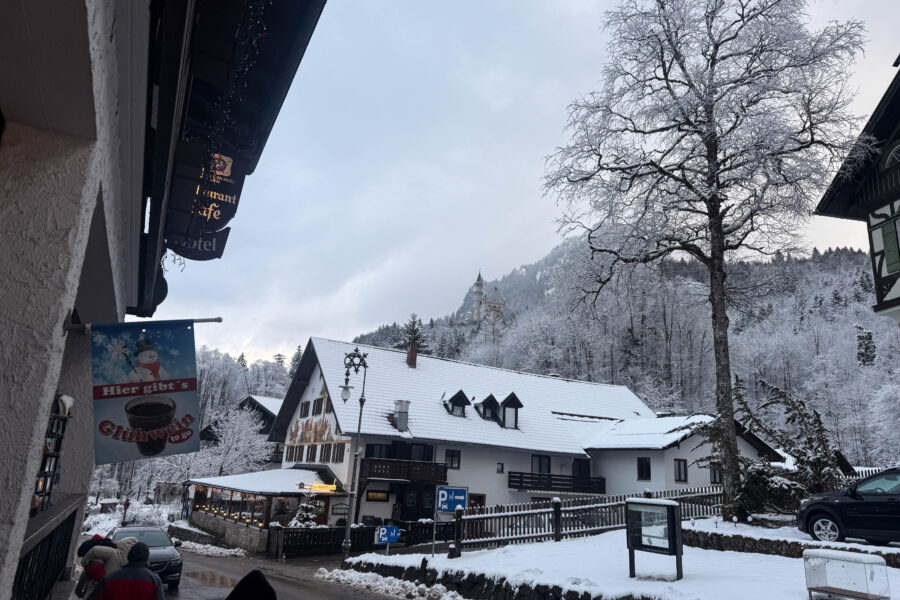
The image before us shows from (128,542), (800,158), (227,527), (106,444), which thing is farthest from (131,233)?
(227,527)

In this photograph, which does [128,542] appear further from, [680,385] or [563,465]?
[680,385]

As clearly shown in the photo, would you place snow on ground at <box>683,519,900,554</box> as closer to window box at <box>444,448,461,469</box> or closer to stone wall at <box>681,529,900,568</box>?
stone wall at <box>681,529,900,568</box>

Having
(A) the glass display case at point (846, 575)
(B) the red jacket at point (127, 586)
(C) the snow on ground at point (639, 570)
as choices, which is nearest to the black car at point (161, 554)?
(C) the snow on ground at point (639, 570)

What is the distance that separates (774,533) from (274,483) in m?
23.7

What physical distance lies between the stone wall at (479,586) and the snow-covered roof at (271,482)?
12.1m

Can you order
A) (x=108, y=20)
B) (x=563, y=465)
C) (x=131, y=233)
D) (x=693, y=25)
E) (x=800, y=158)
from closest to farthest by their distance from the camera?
1. (x=108, y=20)
2. (x=131, y=233)
3. (x=800, y=158)
4. (x=693, y=25)
5. (x=563, y=465)

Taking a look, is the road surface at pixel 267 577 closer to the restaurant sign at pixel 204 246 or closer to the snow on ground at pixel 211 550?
the snow on ground at pixel 211 550

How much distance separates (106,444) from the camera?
13.4ft

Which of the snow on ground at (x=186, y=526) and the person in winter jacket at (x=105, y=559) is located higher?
the person in winter jacket at (x=105, y=559)

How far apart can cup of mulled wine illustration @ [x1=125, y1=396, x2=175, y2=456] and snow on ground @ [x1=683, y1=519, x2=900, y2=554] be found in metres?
13.1

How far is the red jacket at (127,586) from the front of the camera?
504 cm

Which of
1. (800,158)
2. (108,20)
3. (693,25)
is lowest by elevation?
(108,20)

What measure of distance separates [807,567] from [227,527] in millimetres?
29449

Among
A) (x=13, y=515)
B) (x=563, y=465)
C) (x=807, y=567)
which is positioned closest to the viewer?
(x=13, y=515)
